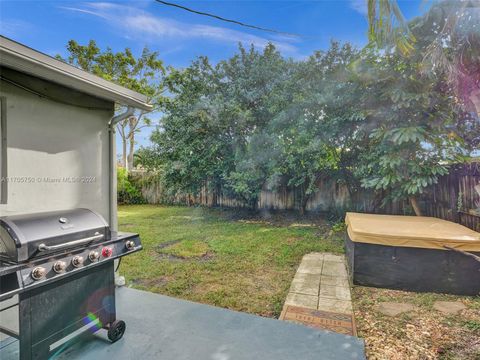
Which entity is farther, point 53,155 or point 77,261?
point 53,155

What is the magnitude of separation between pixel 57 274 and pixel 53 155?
129cm

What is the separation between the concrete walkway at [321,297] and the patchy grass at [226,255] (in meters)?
0.14

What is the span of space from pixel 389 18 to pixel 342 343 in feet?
9.42

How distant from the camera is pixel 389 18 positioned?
256cm

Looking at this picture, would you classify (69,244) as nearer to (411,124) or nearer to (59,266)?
(59,266)

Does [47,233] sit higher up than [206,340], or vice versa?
[47,233]

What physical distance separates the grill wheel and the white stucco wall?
1.17 meters

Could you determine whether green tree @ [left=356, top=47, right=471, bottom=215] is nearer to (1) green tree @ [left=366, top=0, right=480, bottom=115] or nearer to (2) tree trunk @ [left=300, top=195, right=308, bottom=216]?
(1) green tree @ [left=366, top=0, right=480, bottom=115]

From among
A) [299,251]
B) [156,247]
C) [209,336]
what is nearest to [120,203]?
[156,247]

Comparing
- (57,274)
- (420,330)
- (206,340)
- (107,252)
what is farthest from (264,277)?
(57,274)

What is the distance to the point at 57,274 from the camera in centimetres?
167

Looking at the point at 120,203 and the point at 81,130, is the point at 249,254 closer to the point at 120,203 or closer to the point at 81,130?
the point at 81,130

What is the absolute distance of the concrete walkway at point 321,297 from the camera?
2.57 meters

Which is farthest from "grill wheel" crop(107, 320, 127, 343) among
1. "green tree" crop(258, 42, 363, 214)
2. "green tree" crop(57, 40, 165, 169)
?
"green tree" crop(57, 40, 165, 169)
